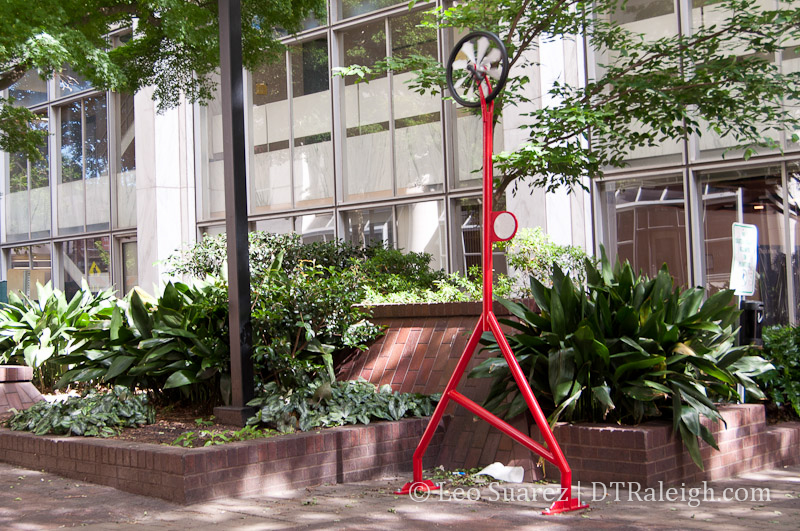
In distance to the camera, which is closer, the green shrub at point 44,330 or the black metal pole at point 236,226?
the black metal pole at point 236,226

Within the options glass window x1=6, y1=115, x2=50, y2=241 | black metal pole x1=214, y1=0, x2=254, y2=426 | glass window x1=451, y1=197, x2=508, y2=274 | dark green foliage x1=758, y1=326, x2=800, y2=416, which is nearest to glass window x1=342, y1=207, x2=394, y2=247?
glass window x1=451, y1=197, x2=508, y2=274

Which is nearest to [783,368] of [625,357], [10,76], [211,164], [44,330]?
[625,357]

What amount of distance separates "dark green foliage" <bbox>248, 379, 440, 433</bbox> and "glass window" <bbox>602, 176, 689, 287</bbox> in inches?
272

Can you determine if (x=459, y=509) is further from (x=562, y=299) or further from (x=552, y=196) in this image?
(x=552, y=196)

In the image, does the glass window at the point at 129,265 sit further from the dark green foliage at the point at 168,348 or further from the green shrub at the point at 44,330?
the dark green foliage at the point at 168,348

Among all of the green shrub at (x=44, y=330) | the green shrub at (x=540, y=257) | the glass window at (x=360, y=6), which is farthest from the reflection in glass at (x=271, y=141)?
the green shrub at (x=540, y=257)

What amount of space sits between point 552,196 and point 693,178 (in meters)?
2.09

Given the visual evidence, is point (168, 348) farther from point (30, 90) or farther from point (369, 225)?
point (30, 90)


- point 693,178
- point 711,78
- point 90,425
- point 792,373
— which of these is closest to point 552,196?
point 693,178

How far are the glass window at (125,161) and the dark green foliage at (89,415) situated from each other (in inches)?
552

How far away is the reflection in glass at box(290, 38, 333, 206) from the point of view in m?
16.4

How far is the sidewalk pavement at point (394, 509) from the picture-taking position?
445cm

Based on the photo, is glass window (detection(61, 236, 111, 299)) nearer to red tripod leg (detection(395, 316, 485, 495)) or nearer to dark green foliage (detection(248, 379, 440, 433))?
dark green foliage (detection(248, 379, 440, 433))

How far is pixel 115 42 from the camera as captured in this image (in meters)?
20.6
